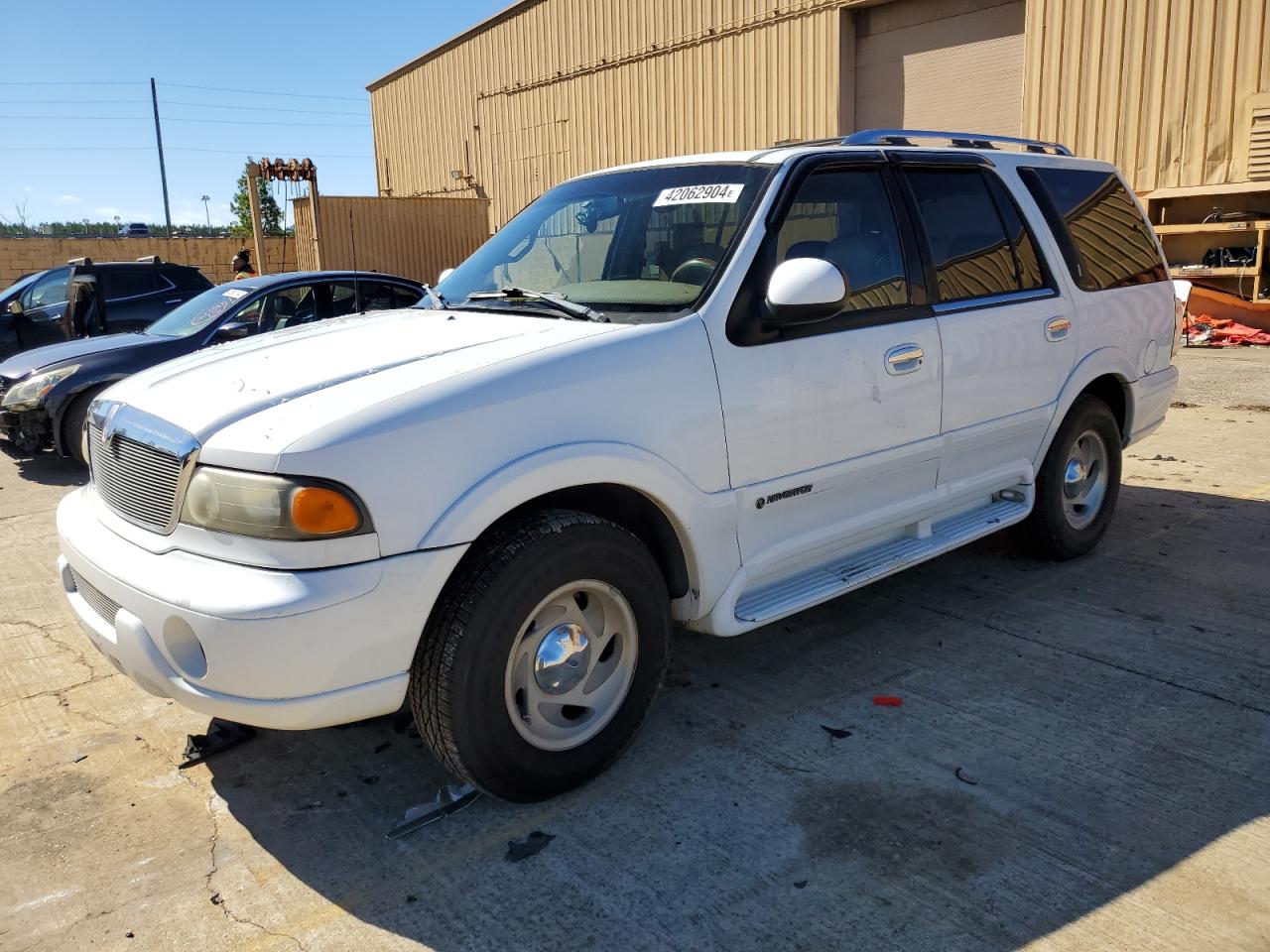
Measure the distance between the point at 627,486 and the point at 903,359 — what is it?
1.38 metres

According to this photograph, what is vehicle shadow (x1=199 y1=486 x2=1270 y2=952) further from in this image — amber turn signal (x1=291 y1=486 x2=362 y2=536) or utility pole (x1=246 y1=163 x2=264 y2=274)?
utility pole (x1=246 y1=163 x2=264 y2=274)

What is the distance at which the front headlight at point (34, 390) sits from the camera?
803 cm

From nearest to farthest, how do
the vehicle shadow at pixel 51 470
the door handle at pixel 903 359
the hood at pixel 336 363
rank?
the hood at pixel 336 363
the door handle at pixel 903 359
the vehicle shadow at pixel 51 470

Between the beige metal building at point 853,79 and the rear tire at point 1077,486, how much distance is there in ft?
32.3

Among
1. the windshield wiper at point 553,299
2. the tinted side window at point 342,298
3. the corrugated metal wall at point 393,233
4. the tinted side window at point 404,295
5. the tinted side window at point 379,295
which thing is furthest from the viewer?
the corrugated metal wall at point 393,233

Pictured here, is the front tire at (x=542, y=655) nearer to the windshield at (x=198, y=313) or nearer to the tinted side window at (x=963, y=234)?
the tinted side window at (x=963, y=234)

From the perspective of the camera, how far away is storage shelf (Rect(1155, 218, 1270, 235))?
12931mm

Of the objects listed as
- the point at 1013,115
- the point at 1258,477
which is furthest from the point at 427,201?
the point at 1258,477

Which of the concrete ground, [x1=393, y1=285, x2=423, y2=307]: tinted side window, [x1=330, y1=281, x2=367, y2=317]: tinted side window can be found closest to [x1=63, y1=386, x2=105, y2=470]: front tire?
[x1=330, y1=281, x2=367, y2=317]: tinted side window

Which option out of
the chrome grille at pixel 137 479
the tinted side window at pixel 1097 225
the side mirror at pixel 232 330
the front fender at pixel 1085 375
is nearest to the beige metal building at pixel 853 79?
the tinted side window at pixel 1097 225

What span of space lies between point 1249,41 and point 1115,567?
10478 millimetres

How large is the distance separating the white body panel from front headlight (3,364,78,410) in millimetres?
5247

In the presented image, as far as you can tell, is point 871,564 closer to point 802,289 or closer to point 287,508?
point 802,289

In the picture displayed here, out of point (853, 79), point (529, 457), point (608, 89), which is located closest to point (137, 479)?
point (529, 457)
